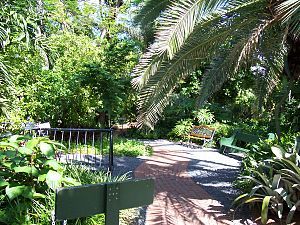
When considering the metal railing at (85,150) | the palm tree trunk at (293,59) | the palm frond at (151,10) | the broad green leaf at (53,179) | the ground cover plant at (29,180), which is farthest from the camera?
the palm frond at (151,10)

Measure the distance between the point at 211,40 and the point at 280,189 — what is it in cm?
288

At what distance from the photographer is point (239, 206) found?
18.8ft

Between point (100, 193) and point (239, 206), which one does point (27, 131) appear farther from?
point (100, 193)

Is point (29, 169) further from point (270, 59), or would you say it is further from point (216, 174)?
point (216, 174)

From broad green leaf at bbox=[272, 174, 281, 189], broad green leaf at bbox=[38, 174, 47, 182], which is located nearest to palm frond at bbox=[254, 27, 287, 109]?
broad green leaf at bbox=[272, 174, 281, 189]

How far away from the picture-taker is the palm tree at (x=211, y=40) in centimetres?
507

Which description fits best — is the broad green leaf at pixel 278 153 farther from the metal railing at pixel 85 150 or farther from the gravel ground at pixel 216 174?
the metal railing at pixel 85 150

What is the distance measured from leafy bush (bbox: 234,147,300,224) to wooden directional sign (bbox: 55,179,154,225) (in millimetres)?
3163

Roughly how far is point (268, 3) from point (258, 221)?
3668 mm

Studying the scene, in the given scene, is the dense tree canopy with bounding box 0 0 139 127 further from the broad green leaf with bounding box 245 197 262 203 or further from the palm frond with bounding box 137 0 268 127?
the broad green leaf with bounding box 245 197 262 203

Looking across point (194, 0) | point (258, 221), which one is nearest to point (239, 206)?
point (258, 221)

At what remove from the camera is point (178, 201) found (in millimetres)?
6195

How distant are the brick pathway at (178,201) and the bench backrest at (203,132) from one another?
5.66 metres

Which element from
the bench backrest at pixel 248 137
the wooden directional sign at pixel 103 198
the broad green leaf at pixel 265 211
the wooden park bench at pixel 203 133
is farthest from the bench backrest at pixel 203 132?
the wooden directional sign at pixel 103 198
